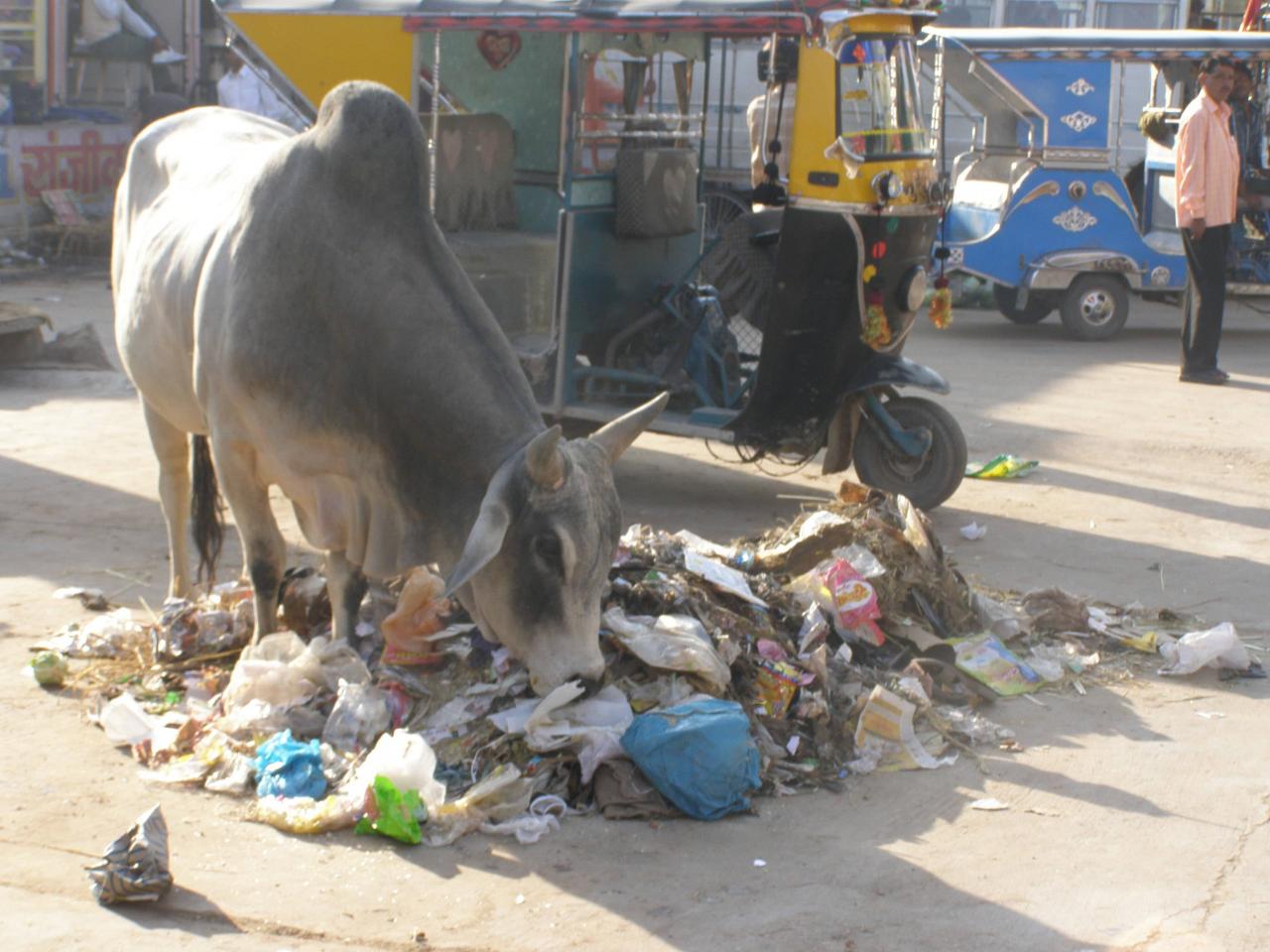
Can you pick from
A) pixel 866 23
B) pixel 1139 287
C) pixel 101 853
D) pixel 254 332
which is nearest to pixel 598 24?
pixel 866 23

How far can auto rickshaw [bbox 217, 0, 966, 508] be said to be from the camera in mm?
6652

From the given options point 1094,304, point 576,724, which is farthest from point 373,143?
point 1094,304

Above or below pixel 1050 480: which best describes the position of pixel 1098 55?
above

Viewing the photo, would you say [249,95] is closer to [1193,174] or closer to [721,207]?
[721,207]

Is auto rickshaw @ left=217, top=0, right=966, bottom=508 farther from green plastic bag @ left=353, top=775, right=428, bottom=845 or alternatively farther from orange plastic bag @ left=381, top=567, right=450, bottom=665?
green plastic bag @ left=353, top=775, right=428, bottom=845

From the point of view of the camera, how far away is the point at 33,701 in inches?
189

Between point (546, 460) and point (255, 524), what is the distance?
1.45 metres

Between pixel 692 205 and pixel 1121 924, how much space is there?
466 centimetres

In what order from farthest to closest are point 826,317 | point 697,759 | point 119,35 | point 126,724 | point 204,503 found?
point 119,35 → point 826,317 → point 204,503 → point 126,724 → point 697,759

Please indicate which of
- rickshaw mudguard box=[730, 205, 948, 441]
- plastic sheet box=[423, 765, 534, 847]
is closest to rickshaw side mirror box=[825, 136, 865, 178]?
rickshaw mudguard box=[730, 205, 948, 441]

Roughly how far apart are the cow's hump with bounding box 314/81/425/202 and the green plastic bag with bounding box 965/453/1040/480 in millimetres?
4059

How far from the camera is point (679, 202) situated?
7500mm

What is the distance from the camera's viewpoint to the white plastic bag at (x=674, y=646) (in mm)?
4496

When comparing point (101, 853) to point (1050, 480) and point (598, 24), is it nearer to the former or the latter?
point (598, 24)
